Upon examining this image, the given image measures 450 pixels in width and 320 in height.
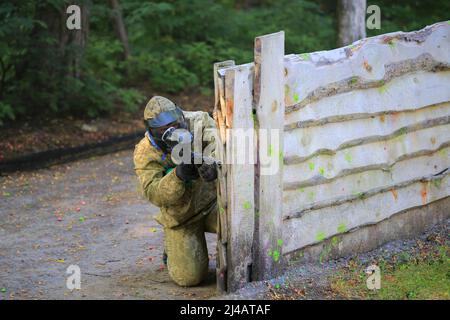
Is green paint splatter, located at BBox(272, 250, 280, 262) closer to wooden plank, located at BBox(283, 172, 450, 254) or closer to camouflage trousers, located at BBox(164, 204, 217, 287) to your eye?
wooden plank, located at BBox(283, 172, 450, 254)

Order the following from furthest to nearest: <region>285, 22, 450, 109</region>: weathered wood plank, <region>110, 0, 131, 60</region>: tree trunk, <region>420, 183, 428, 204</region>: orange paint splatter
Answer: <region>110, 0, 131, 60</region>: tree trunk, <region>420, 183, 428, 204</region>: orange paint splatter, <region>285, 22, 450, 109</region>: weathered wood plank

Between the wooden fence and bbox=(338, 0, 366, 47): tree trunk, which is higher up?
bbox=(338, 0, 366, 47): tree trunk

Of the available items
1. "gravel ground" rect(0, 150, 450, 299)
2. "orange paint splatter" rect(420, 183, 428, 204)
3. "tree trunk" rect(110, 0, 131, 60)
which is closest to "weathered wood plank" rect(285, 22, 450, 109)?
"orange paint splatter" rect(420, 183, 428, 204)

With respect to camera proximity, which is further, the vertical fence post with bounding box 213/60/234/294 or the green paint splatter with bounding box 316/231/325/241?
the green paint splatter with bounding box 316/231/325/241

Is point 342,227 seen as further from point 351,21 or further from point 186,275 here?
point 351,21

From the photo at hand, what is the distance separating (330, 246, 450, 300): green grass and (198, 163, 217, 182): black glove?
99 centimetres

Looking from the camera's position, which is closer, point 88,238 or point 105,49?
point 88,238

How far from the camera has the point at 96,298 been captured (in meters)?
4.92

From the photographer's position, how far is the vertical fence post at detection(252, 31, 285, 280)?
14.4ft

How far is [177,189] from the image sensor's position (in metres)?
4.83

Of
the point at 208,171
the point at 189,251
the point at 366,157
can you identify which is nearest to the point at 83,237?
the point at 189,251

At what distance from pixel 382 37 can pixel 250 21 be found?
8.18 metres

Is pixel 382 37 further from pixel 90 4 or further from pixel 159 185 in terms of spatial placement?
pixel 90 4
